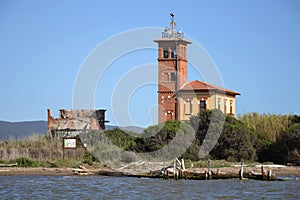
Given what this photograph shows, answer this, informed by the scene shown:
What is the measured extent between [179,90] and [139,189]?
30.8 metres

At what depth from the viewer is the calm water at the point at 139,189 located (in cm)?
2786

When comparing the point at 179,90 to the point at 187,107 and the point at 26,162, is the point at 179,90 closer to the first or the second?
the point at 187,107

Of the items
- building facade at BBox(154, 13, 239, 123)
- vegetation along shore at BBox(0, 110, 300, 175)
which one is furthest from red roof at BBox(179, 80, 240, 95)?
vegetation along shore at BBox(0, 110, 300, 175)

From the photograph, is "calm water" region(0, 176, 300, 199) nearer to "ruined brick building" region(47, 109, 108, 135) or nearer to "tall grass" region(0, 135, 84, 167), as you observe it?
"tall grass" region(0, 135, 84, 167)

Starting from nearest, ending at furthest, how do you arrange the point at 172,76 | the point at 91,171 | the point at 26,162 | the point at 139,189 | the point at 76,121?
the point at 139,189, the point at 91,171, the point at 26,162, the point at 76,121, the point at 172,76

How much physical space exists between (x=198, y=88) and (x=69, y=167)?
2389 centimetres

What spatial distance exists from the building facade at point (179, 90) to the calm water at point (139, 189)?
86.2 ft

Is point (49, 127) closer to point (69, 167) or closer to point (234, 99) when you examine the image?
point (69, 167)

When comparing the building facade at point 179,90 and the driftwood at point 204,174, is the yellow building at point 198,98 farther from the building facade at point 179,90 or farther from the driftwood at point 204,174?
the driftwood at point 204,174

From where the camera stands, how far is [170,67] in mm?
63375

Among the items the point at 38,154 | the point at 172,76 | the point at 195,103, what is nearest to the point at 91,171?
the point at 38,154

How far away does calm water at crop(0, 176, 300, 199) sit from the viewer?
91.4 feet

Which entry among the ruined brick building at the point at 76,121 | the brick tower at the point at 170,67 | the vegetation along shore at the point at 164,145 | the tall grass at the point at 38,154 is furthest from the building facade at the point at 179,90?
the tall grass at the point at 38,154

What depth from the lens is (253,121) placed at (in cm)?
4766
